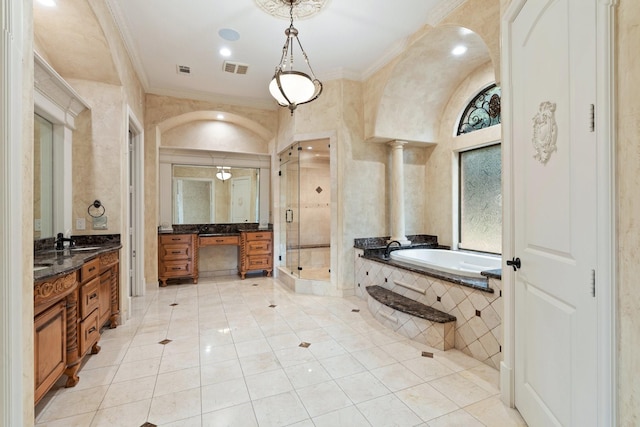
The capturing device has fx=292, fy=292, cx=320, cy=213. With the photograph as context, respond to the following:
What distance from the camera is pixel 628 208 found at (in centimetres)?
102

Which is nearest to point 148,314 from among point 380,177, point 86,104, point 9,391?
point 86,104

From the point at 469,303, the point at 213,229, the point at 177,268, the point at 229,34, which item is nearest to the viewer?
the point at 469,303

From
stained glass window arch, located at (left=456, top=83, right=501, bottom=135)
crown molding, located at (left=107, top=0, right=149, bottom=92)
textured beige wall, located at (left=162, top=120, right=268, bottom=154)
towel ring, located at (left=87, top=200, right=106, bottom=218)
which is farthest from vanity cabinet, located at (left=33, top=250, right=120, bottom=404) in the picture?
stained glass window arch, located at (left=456, top=83, right=501, bottom=135)

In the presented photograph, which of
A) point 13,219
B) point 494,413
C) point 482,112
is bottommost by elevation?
point 494,413

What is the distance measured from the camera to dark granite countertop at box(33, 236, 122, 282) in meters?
1.74

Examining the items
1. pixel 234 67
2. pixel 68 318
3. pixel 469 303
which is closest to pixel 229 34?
pixel 234 67

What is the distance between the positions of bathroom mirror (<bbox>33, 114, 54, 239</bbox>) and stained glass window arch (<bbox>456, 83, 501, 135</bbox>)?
16.0 feet

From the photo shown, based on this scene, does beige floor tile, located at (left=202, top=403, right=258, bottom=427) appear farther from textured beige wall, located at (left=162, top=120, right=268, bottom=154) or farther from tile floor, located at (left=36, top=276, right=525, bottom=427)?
textured beige wall, located at (left=162, top=120, right=268, bottom=154)

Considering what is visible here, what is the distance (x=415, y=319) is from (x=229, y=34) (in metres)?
3.61

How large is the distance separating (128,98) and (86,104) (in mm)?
557

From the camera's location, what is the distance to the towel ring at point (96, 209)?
313 cm

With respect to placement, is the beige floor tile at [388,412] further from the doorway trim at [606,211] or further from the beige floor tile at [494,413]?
the doorway trim at [606,211]

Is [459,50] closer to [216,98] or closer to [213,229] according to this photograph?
[216,98]

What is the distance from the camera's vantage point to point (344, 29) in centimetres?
320
